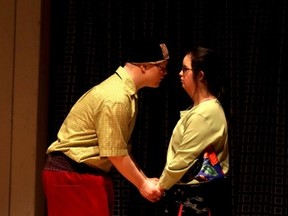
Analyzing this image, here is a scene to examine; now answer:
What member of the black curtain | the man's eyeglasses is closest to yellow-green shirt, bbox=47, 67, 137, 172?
the man's eyeglasses

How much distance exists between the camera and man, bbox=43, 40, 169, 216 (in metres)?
2.15

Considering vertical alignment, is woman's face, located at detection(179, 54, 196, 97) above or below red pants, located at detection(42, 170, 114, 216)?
above

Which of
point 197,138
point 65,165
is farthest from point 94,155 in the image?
point 197,138

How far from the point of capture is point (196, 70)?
2225mm

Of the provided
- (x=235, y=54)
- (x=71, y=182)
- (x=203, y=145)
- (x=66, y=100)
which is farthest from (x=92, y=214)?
(x=235, y=54)

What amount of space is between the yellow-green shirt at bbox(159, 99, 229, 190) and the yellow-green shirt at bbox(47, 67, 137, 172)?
21 cm

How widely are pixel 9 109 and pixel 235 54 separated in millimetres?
1245

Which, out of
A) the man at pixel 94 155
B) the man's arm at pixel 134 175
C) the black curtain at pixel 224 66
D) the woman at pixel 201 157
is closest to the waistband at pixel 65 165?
the man at pixel 94 155

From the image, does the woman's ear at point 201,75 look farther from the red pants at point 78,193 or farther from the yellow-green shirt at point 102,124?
the red pants at point 78,193

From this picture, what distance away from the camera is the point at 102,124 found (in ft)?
7.03

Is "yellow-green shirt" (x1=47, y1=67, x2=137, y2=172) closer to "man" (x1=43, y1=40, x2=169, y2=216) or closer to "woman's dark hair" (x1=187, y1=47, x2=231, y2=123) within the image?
"man" (x1=43, y1=40, x2=169, y2=216)

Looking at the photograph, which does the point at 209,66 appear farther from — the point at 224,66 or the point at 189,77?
the point at 224,66

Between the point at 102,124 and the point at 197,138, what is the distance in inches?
14.7

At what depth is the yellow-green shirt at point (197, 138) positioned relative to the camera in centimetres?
211
